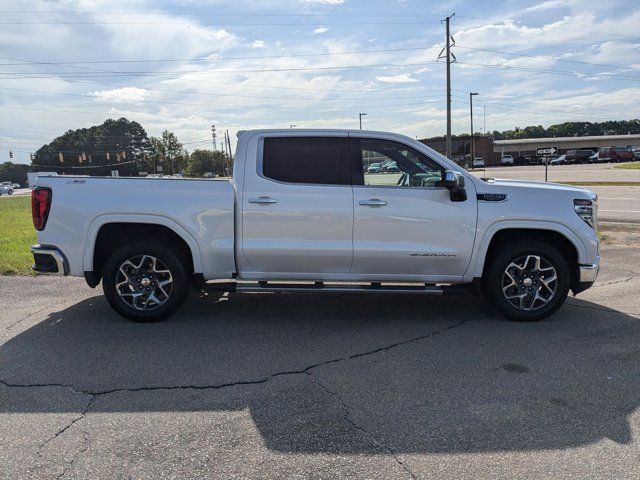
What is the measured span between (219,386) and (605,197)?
19.9 metres

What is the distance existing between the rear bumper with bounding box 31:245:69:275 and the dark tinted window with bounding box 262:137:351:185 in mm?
2293

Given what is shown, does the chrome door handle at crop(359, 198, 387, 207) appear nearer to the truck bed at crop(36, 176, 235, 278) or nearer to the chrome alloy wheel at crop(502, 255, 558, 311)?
the truck bed at crop(36, 176, 235, 278)

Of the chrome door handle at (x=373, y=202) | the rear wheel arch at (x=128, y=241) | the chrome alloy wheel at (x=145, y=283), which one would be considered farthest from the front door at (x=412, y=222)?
the chrome alloy wheel at (x=145, y=283)

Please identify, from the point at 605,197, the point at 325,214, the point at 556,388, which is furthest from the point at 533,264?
the point at 605,197

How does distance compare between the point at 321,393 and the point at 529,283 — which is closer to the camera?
the point at 321,393

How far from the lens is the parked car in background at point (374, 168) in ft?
17.4

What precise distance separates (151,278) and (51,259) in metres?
1.03

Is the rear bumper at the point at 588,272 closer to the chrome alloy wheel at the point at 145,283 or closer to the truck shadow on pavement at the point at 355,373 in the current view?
the truck shadow on pavement at the point at 355,373

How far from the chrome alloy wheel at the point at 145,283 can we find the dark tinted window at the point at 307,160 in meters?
1.53

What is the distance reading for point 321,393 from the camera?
377 centimetres

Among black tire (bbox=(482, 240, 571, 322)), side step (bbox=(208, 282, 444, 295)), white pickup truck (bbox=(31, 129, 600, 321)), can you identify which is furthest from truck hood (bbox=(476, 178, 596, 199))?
side step (bbox=(208, 282, 444, 295))

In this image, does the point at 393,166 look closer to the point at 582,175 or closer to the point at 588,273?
the point at 588,273

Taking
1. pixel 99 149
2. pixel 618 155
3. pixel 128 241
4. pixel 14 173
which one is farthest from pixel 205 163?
pixel 128 241

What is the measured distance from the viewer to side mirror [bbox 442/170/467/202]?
4.95 metres
